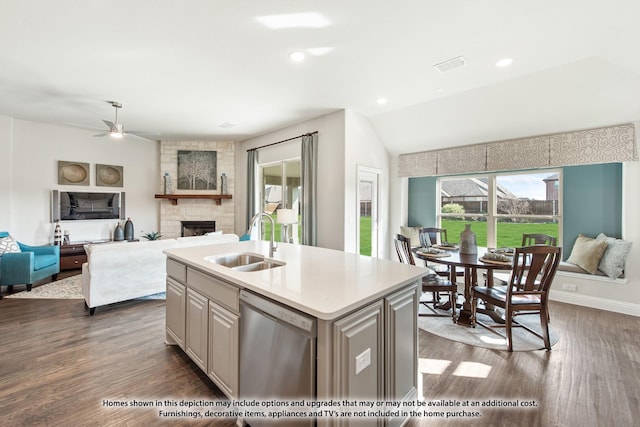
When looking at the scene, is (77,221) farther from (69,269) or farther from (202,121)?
(202,121)

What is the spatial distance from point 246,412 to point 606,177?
5.15 meters

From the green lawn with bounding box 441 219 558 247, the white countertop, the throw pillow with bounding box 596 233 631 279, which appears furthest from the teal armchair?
the throw pillow with bounding box 596 233 631 279

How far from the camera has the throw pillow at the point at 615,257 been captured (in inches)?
137

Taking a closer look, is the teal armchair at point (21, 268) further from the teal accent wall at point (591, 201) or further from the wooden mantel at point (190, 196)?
the teal accent wall at point (591, 201)

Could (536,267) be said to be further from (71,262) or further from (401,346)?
(71,262)

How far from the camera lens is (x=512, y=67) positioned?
309cm

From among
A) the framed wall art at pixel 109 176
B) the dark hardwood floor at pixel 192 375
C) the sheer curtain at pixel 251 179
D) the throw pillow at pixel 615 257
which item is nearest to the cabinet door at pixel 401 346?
the dark hardwood floor at pixel 192 375

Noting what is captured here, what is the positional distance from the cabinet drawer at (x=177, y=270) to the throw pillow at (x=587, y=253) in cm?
491

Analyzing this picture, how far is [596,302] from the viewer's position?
3.70 meters

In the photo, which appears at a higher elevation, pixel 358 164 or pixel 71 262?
pixel 358 164

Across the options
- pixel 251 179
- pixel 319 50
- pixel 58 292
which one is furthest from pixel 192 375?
pixel 251 179

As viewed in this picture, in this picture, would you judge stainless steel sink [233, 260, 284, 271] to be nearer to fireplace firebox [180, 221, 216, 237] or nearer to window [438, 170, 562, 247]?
window [438, 170, 562, 247]

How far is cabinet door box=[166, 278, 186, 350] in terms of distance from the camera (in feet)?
7.72

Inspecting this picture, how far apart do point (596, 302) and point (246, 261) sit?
4540 mm
